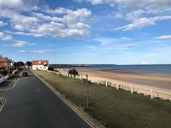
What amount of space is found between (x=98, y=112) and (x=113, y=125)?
333 cm

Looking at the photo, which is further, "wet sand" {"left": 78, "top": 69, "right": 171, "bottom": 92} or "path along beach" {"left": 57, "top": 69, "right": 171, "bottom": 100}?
"wet sand" {"left": 78, "top": 69, "right": 171, "bottom": 92}

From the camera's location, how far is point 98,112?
51.7 feet

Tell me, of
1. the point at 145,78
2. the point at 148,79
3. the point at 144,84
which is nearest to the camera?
the point at 144,84

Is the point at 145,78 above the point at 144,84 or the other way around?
above

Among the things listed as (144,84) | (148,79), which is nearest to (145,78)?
(148,79)

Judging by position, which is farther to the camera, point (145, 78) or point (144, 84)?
point (145, 78)

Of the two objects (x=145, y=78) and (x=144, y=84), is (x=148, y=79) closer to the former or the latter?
(x=145, y=78)

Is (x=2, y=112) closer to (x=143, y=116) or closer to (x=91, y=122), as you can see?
(x=91, y=122)

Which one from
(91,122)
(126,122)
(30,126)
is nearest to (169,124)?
(126,122)

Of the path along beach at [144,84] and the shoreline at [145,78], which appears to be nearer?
the path along beach at [144,84]

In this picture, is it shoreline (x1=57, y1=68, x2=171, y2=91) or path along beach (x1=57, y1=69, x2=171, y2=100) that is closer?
path along beach (x1=57, y1=69, x2=171, y2=100)

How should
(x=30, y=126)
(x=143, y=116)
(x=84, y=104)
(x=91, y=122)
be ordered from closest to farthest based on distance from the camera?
(x=30, y=126) < (x=91, y=122) < (x=143, y=116) < (x=84, y=104)

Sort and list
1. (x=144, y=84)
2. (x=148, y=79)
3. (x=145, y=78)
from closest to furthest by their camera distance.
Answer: (x=144, y=84), (x=148, y=79), (x=145, y=78)

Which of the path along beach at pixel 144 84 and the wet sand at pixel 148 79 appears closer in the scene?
the path along beach at pixel 144 84
